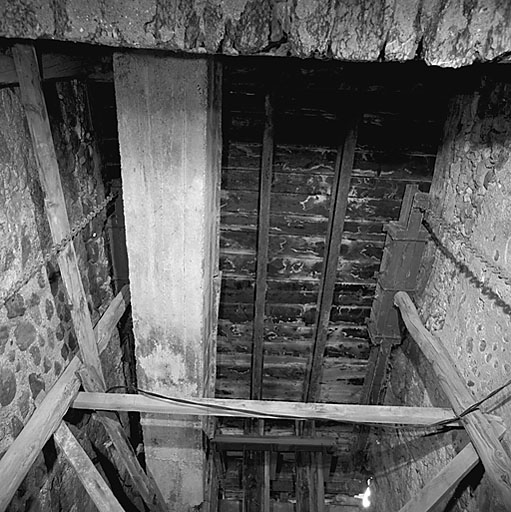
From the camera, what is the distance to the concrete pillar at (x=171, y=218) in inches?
55.9

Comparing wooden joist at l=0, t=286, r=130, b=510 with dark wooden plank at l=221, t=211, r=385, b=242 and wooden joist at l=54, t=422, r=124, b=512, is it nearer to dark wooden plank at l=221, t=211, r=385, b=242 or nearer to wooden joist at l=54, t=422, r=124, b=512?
wooden joist at l=54, t=422, r=124, b=512

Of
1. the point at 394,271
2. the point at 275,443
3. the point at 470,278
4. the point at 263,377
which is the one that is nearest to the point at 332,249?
the point at 394,271

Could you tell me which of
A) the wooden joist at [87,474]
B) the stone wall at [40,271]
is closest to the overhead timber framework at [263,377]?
the wooden joist at [87,474]

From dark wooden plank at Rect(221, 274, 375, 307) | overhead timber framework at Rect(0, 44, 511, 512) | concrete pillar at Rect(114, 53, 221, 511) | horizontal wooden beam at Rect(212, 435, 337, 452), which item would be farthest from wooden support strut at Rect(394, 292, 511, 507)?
horizontal wooden beam at Rect(212, 435, 337, 452)

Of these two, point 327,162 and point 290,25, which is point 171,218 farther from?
point 327,162

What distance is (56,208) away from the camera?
166 cm

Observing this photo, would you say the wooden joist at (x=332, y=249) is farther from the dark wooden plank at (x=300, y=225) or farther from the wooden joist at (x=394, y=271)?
A: the wooden joist at (x=394, y=271)

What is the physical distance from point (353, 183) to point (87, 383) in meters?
1.75

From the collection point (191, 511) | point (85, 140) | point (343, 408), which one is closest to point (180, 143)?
point (85, 140)

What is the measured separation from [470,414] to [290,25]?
5.24 ft

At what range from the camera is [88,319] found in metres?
1.91

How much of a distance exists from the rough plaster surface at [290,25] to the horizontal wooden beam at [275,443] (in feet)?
9.31

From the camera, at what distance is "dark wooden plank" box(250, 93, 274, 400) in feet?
8.05

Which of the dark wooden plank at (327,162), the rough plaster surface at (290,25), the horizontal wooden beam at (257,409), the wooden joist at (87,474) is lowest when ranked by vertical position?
the wooden joist at (87,474)
